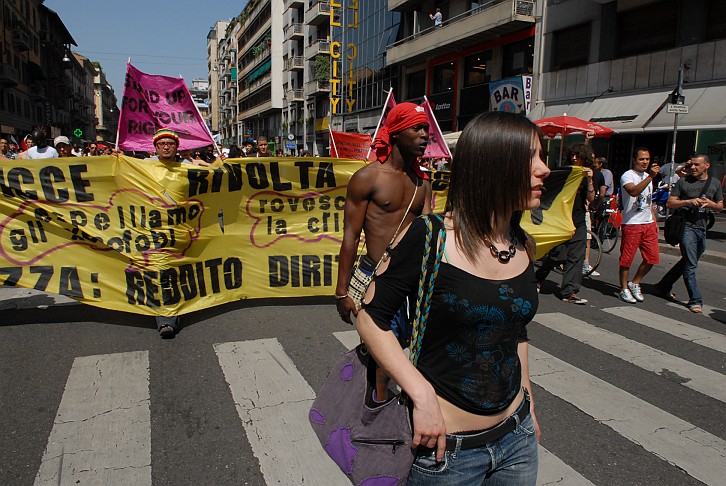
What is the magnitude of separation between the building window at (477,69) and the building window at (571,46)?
4.21 meters

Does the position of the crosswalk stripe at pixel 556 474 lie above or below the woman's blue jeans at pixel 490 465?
below

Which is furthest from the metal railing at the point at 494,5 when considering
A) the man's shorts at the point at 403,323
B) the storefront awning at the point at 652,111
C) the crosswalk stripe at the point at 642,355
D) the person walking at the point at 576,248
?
the man's shorts at the point at 403,323

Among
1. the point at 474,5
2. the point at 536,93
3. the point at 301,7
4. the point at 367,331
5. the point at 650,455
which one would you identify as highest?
the point at 301,7

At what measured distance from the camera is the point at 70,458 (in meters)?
3.17

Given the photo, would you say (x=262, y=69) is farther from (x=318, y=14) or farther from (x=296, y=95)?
(x=318, y=14)

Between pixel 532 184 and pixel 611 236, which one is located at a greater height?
pixel 532 184

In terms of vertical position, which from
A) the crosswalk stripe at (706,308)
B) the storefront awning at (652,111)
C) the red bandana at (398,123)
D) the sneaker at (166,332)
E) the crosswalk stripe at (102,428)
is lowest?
the crosswalk stripe at (706,308)

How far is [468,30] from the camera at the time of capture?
25.6m

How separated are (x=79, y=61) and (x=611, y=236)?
352ft

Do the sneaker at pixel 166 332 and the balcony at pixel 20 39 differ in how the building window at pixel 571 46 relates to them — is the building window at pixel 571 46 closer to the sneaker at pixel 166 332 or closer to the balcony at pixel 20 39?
the sneaker at pixel 166 332

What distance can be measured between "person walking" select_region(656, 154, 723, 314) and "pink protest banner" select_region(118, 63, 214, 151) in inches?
231

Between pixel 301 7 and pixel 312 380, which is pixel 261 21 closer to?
pixel 301 7

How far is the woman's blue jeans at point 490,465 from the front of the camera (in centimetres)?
162

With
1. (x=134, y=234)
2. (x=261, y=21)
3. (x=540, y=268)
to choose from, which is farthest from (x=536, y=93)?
(x=261, y=21)
